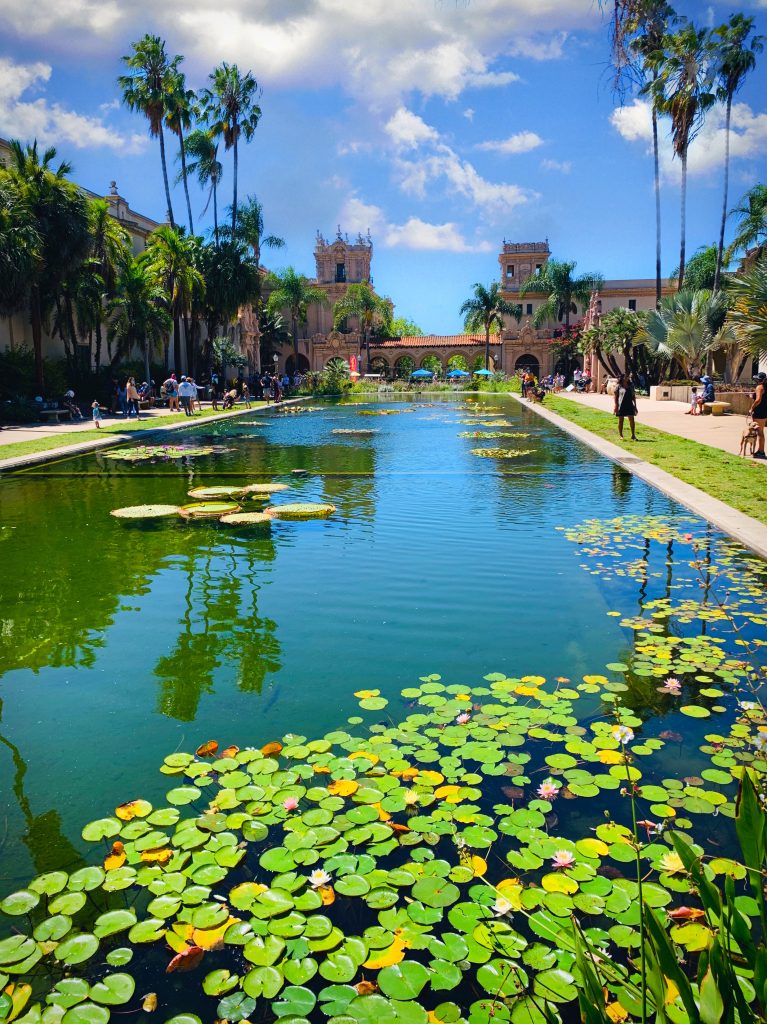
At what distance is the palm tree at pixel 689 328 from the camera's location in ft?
107

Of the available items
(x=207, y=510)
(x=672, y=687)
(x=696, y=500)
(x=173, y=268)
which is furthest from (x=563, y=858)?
(x=173, y=268)

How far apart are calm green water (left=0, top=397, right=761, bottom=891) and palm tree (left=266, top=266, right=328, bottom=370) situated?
60.2 meters

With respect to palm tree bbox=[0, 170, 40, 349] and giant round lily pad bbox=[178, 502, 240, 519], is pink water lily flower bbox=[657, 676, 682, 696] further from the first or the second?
palm tree bbox=[0, 170, 40, 349]

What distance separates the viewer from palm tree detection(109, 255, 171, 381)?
110ft

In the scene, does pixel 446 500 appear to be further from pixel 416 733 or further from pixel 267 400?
pixel 267 400

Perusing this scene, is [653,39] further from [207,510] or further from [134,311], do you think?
[207,510]

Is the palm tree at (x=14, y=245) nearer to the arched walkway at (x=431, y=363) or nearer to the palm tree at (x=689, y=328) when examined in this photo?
the palm tree at (x=689, y=328)

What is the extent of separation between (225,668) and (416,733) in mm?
1757

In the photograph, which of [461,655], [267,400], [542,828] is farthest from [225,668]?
[267,400]

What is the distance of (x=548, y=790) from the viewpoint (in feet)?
11.9

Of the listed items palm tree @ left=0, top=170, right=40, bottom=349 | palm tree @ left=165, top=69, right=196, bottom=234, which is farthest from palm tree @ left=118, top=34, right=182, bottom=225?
palm tree @ left=0, top=170, right=40, bottom=349

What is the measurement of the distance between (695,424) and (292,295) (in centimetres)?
5300

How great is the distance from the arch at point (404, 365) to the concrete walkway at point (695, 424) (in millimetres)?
46198

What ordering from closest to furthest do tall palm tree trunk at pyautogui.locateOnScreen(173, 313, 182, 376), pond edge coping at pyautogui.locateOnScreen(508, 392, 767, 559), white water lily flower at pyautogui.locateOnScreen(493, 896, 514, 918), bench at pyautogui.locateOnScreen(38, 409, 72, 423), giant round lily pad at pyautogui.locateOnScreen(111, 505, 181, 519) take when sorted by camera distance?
white water lily flower at pyautogui.locateOnScreen(493, 896, 514, 918) < pond edge coping at pyautogui.locateOnScreen(508, 392, 767, 559) < giant round lily pad at pyautogui.locateOnScreen(111, 505, 181, 519) < bench at pyautogui.locateOnScreen(38, 409, 72, 423) < tall palm tree trunk at pyautogui.locateOnScreen(173, 313, 182, 376)
